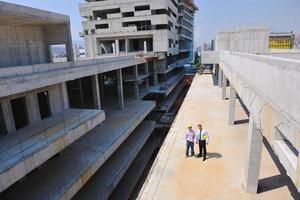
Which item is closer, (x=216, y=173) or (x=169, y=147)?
(x=216, y=173)

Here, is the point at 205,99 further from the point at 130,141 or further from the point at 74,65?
the point at 74,65

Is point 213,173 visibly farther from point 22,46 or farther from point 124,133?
point 22,46

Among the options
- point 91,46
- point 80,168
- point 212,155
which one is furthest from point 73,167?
point 91,46

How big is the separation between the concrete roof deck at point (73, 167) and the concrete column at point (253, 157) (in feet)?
25.0

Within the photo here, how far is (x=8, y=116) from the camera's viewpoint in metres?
10.7

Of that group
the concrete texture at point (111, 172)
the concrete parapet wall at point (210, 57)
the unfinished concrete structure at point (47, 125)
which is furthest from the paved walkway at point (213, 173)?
the concrete parapet wall at point (210, 57)

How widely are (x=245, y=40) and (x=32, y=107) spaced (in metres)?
25.2

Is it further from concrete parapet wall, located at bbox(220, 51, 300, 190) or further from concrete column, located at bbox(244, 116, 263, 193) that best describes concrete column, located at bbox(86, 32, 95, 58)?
concrete parapet wall, located at bbox(220, 51, 300, 190)

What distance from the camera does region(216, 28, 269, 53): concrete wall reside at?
26.0 metres

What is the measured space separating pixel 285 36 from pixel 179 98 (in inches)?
782

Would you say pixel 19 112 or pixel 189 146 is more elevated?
pixel 19 112

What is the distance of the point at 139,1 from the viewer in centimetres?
3478

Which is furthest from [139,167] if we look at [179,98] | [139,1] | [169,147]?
[139,1]

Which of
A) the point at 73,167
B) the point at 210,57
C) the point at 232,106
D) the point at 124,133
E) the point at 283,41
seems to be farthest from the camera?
the point at 283,41
